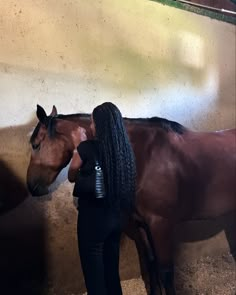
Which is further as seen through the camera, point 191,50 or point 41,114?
point 191,50

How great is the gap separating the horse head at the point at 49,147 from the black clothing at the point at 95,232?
28cm

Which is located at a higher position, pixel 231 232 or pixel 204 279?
pixel 231 232

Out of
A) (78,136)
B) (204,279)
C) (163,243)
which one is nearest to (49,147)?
(78,136)

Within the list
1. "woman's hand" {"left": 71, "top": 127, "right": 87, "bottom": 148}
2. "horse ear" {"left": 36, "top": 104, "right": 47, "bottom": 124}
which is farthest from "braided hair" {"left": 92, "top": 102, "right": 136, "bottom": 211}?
"horse ear" {"left": 36, "top": 104, "right": 47, "bottom": 124}

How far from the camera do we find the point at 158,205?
1.67 meters

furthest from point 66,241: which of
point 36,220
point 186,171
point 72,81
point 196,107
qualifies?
point 196,107

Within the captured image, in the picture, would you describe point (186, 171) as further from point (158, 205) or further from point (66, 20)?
point (66, 20)

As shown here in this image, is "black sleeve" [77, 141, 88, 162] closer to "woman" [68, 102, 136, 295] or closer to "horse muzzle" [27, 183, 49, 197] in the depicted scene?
"woman" [68, 102, 136, 295]

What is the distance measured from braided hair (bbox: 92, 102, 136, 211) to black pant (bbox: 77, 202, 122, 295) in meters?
0.06

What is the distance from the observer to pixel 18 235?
184cm

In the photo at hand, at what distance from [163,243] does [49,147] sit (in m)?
0.73

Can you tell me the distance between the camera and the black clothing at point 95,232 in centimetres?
132

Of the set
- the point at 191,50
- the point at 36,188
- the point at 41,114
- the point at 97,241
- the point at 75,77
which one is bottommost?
the point at 97,241

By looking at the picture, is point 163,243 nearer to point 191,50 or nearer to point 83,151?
point 83,151
